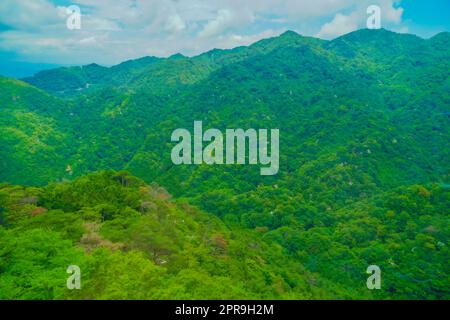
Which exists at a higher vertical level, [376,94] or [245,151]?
[376,94]

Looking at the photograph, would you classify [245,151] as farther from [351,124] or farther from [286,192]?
[351,124]

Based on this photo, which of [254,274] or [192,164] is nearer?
[254,274]

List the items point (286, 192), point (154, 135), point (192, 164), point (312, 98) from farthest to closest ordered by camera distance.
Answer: point (312, 98)
point (154, 135)
point (192, 164)
point (286, 192)

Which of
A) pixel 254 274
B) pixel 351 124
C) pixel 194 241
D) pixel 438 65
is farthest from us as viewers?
pixel 438 65

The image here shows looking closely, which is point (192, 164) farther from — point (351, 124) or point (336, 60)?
point (336, 60)
